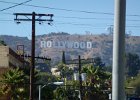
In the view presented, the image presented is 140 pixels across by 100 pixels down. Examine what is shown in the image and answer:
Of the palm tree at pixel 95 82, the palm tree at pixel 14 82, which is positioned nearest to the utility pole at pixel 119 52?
the palm tree at pixel 14 82

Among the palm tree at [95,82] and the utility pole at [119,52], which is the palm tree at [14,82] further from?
the utility pole at [119,52]

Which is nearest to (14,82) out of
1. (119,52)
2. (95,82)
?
(95,82)

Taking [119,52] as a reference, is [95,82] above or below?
below

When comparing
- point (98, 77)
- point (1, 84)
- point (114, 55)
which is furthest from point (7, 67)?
point (114, 55)

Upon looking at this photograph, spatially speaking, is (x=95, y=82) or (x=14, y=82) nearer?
(x=14, y=82)

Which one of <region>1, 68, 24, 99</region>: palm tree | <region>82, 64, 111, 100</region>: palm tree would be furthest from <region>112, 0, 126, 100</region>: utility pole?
<region>82, 64, 111, 100</region>: palm tree

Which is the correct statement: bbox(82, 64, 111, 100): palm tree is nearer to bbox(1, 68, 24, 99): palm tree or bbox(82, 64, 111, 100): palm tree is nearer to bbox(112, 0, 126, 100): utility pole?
bbox(1, 68, 24, 99): palm tree

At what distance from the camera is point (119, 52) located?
686cm

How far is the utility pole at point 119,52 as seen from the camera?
22.2 ft

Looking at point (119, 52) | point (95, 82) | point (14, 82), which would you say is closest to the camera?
point (119, 52)

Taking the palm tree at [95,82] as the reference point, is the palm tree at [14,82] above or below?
above

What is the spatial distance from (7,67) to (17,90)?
643 inches

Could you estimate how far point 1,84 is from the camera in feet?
224

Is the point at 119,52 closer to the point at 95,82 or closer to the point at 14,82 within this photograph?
the point at 14,82
